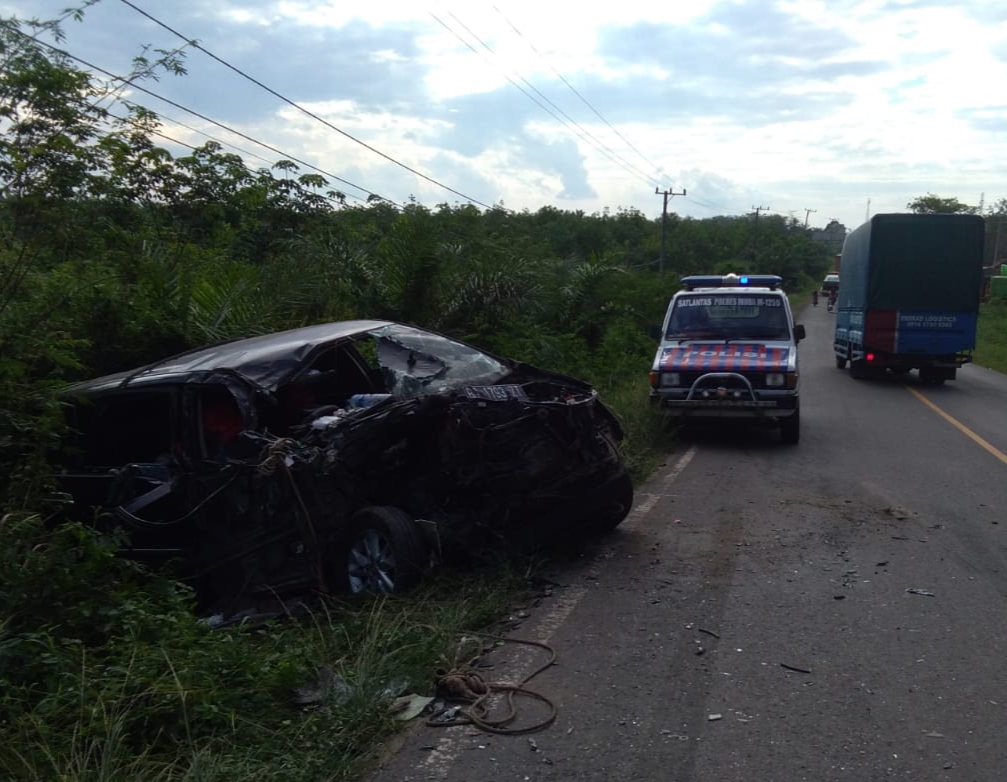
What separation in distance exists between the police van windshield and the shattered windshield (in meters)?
5.94

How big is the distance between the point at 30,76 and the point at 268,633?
12.3 feet

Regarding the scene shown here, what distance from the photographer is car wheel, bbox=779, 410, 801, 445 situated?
11516 millimetres

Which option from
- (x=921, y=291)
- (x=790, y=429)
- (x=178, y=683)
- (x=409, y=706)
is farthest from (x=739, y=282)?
(x=178, y=683)

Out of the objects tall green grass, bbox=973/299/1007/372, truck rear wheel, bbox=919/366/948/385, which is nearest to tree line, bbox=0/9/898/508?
truck rear wheel, bbox=919/366/948/385

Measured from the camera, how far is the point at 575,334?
1808cm

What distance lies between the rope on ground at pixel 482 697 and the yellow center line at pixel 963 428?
8.13 metres

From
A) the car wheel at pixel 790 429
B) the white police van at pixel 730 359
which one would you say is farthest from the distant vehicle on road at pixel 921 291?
the car wheel at pixel 790 429

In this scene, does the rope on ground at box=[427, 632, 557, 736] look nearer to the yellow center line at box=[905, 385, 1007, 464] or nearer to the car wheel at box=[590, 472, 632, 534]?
the car wheel at box=[590, 472, 632, 534]

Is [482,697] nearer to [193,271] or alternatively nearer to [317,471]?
[317,471]

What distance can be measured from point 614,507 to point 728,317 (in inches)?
259

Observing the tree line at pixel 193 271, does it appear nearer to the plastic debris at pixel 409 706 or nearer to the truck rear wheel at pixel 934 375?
the plastic debris at pixel 409 706

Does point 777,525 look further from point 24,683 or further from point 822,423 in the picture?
point 822,423

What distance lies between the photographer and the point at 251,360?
6.34 m

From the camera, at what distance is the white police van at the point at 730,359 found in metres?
11.3
